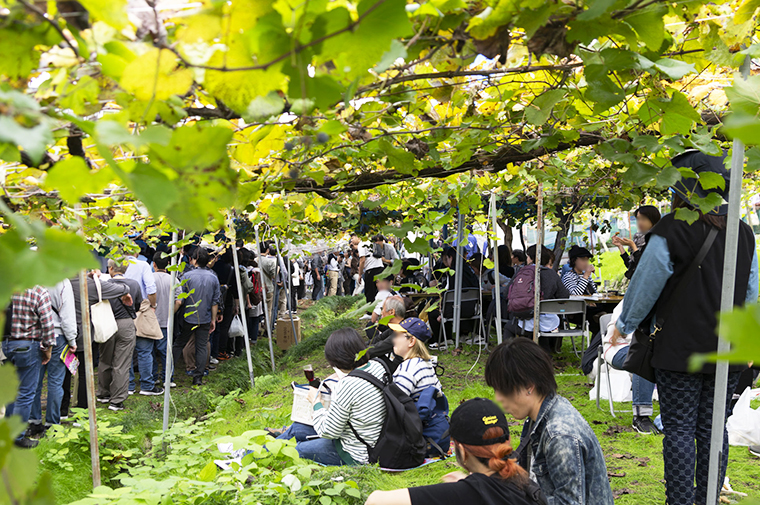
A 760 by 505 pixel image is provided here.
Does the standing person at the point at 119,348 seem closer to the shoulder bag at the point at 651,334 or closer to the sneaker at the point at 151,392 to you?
the sneaker at the point at 151,392

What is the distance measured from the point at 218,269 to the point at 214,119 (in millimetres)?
6916

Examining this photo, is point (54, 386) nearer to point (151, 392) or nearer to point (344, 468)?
point (151, 392)

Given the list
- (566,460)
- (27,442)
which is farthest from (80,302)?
(566,460)

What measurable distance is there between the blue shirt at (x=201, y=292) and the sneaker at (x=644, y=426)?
4608 millimetres

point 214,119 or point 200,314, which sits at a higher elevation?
point 214,119

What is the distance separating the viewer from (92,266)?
0.46 meters

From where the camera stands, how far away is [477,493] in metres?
1.57

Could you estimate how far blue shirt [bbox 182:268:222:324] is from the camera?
620cm

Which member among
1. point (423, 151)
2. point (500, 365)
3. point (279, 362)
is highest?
point (423, 151)

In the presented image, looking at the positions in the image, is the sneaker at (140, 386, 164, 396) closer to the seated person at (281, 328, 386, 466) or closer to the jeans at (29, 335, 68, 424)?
the jeans at (29, 335, 68, 424)

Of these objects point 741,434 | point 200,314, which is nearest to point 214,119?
point 741,434

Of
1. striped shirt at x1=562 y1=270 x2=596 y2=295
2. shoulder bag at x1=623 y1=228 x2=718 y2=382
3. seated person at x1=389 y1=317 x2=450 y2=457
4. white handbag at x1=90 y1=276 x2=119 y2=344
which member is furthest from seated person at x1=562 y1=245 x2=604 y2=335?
white handbag at x1=90 y1=276 x2=119 y2=344

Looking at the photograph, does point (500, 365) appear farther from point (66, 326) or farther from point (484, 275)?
point (484, 275)

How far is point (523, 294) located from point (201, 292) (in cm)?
373
